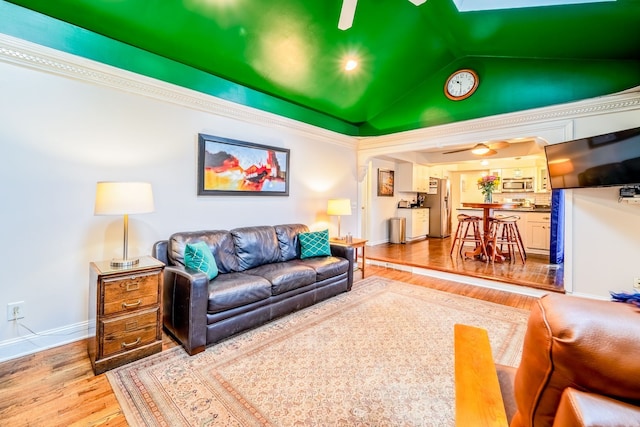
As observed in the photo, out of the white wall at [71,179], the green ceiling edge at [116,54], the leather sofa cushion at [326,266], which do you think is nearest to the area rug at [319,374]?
the leather sofa cushion at [326,266]

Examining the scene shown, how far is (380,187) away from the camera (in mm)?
6914

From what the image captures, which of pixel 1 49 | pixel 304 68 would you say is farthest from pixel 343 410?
pixel 304 68

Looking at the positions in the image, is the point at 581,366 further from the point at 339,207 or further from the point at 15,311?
the point at 339,207

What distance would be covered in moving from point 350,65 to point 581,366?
4.32 meters

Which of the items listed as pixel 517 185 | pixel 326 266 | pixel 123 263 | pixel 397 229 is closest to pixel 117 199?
pixel 123 263

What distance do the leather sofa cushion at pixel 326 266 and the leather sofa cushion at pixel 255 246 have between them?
1.24ft

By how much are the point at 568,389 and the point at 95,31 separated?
146 inches

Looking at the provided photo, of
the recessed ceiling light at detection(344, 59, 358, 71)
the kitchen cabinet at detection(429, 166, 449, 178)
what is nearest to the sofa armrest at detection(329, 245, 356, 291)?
the recessed ceiling light at detection(344, 59, 358, 71)

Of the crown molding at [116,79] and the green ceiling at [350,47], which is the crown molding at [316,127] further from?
the green ceiling at [350,47]

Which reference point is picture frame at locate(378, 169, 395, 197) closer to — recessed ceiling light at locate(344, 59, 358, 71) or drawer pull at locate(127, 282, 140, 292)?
recessed ceiling light at locate(344, 59, 358, 71)

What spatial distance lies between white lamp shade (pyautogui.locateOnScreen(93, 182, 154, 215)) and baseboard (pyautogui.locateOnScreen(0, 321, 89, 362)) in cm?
116

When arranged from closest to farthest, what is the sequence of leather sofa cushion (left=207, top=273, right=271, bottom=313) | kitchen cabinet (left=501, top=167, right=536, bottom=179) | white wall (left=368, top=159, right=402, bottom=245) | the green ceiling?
leather sofa cushion (left=207, top=273, right=271, bottom=313) → the green ceiling → white wall (left=368, top=159, right=402, bottom=245) → kitchen cabinet (left=501, top=167, right=536, bottom=179)

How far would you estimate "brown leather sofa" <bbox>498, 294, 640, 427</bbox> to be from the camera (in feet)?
1.42

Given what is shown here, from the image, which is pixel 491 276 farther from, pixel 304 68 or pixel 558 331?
pixel 558 331
